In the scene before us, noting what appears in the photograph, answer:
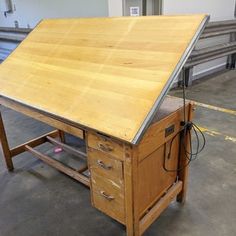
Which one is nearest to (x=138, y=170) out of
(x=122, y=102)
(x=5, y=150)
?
(x=122, y=102)

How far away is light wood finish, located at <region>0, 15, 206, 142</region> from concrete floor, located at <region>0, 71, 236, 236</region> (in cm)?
84

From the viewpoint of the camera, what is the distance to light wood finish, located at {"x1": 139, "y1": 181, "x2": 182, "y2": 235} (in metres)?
1.53

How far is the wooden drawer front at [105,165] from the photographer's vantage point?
135cm

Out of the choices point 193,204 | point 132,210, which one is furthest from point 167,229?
point 132,210

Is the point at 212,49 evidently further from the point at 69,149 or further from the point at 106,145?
the point at 106,145

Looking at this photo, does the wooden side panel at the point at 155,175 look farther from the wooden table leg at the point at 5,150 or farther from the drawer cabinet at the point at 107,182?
the wooden table leg at the point at 5,150

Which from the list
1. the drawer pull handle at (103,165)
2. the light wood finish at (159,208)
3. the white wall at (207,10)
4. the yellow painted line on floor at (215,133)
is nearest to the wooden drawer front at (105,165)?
the drawer pull handle at (103,165)

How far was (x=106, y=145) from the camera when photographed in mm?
1342

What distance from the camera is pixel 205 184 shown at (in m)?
2.14

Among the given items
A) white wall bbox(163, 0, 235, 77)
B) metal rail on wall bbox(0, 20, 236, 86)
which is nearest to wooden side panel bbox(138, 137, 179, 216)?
metal rail on wall bbox(0, 20, 236, 86)

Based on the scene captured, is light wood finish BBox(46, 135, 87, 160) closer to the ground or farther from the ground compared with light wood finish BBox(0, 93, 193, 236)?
closer to the ground

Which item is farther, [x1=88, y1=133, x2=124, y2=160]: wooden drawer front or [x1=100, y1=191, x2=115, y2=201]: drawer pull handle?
[x1=100, y1=191, x2=115, y2=201]: drawer pull handle

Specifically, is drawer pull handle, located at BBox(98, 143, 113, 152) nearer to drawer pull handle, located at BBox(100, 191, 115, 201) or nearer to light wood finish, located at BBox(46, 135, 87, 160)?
drawer pull handle, located at BBox(100, 191, 115, 201)

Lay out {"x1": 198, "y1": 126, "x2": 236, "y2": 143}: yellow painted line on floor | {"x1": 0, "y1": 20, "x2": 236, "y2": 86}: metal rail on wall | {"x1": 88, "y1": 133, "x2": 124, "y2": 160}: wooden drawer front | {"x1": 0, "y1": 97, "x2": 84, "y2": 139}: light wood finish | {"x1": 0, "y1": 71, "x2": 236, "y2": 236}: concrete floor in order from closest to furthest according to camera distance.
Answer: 1. {"x1": 88, "y1": 133, "x2": 124, "y2": 160}: wooden drawer front
2. {"x1": 0, "y1": 97, "x2": 84, "y2": 139}: light wood finish
3. {"x1": 0, "y1": 71, "x2": 236, "y2": 236}: concrete floor
4. {"x1": 198, "y1": 126, "x2": 236, "y2": 143}: yellow painted line on floor
5. {"x1": 0, "y1": 20, "x2": 236, "y2": 86}: metal rail on wall
